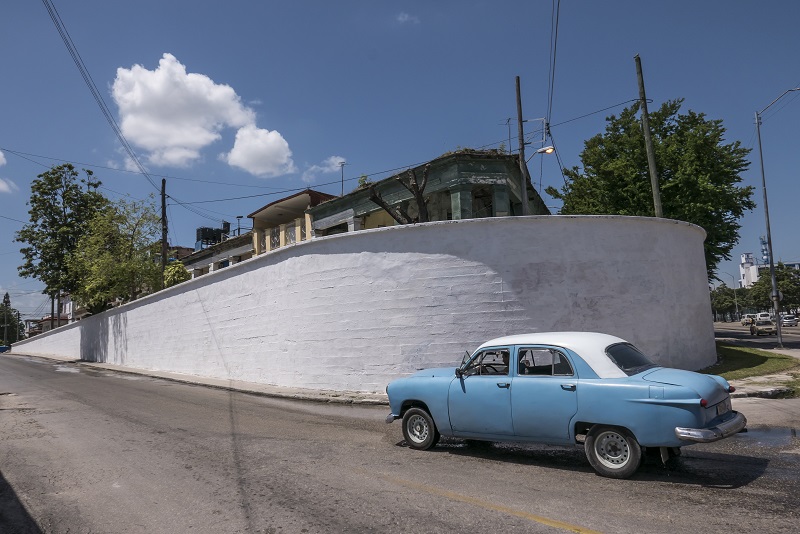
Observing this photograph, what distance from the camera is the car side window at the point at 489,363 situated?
665 centimetres

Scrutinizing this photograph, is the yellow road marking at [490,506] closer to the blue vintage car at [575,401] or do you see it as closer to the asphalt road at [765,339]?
the blue vintage car at [575,401]

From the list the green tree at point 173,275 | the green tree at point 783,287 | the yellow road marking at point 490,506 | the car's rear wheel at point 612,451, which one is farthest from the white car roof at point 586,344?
the green tree at point 783,287

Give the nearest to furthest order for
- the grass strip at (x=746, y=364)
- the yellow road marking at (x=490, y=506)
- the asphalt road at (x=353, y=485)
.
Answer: the yellow road marking at (x=490, y=506) → the asphalt road at (x=353, y=485) → the grass strip at (x=746, y=364)

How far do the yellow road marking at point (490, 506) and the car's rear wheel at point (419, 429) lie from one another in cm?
147

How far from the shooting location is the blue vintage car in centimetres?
525

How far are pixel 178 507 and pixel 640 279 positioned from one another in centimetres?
1126

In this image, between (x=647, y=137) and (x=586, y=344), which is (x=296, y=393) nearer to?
(x=586, y=344)

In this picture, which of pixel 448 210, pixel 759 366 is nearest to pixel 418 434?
pixel 759 366

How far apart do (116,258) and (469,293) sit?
2805 cm

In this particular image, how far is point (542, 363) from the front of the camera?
249 inches

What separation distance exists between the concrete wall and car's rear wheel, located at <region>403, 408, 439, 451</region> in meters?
4.83

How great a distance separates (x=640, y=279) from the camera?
12.5m

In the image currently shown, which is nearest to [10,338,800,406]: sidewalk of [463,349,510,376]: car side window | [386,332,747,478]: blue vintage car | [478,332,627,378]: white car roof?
[386,332,747,478]: blue vintage car

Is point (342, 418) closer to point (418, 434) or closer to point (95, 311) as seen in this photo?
point (418, 434)
